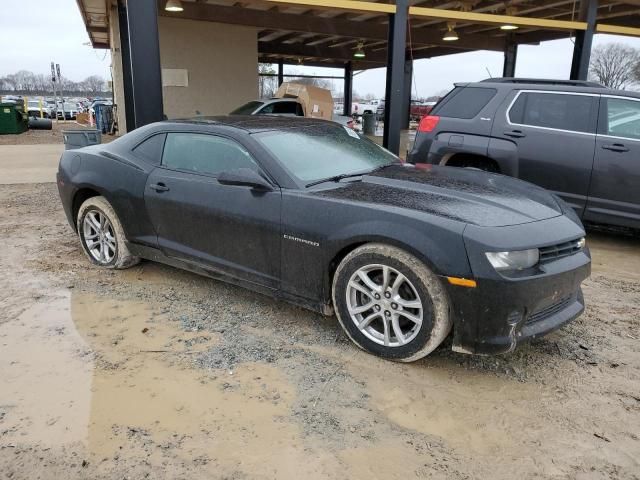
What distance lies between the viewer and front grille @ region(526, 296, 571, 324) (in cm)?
294

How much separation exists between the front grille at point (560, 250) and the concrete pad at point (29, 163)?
9189 millimetres

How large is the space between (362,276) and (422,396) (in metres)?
0.76

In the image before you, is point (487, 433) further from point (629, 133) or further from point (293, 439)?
point (629, 133)

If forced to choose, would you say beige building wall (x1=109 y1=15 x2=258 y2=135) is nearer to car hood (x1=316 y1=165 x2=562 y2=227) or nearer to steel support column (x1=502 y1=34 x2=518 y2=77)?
steel support column (x1=502 y1=34 x2=518 y2=77)

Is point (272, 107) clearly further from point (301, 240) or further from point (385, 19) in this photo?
point (301, 240)

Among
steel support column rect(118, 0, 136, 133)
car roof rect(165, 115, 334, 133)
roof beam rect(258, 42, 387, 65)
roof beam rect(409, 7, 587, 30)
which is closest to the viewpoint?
car roof rect(165, 115, 334, 133)

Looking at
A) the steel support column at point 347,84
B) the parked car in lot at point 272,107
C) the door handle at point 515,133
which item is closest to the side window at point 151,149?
the door handle at point 515,133

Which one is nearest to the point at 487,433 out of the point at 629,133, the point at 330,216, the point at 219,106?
the point at 330,216

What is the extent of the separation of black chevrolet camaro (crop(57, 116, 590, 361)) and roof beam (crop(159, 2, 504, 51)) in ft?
32.3

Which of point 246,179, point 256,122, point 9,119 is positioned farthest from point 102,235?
point 9,119

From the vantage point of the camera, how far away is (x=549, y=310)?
9.99ft

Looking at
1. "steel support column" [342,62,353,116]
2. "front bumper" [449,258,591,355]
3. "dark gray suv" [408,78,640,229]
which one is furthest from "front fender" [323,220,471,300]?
"steel support column" [342,62,353,116]

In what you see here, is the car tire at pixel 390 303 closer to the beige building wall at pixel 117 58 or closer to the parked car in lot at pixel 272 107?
the parked car in lot at pixel 272 107

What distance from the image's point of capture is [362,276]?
313 centimetres
